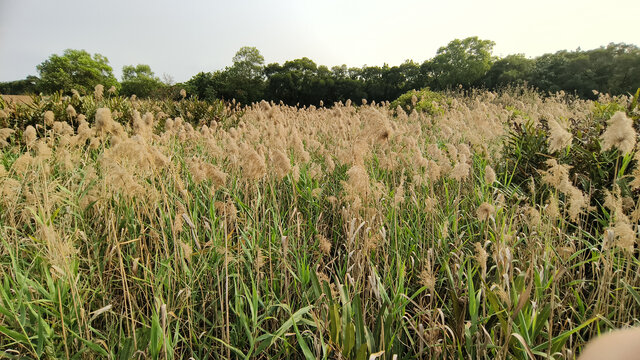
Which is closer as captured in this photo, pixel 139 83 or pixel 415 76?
pixel 415 76

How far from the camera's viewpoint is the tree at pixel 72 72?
37644 millimetres

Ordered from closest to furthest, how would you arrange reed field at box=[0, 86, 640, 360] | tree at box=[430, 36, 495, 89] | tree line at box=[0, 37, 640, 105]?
1. reed field at box=[0, 86, 640, 360]
2. tree line at box=[0, 37, 640, 105]
3. tree at box=[430, 36, 495, 89]

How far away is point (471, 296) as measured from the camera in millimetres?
1455

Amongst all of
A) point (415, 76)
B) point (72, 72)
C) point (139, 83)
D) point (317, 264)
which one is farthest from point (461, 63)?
point (72, 72)

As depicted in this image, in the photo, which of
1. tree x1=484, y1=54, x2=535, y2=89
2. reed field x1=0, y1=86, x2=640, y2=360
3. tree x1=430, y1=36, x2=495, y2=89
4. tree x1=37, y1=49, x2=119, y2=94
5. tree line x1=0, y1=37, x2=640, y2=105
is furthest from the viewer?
tree x1=37, y1=49, x2=119, y2=94

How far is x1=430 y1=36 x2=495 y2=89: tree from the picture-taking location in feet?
91.5

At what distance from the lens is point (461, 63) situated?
2852 cm

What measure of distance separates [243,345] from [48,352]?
0.87 m

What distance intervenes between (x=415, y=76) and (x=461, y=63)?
5.08m

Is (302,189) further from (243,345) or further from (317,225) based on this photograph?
(243,345)

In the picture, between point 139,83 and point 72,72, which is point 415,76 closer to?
point 139,83

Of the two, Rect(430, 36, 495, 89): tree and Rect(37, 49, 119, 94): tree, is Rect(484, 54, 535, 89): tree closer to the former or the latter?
Rect(430, 36, 495, 89): tree

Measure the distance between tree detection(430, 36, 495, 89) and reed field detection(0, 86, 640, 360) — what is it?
27.8 m

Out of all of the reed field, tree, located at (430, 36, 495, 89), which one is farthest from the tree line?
the reed field
